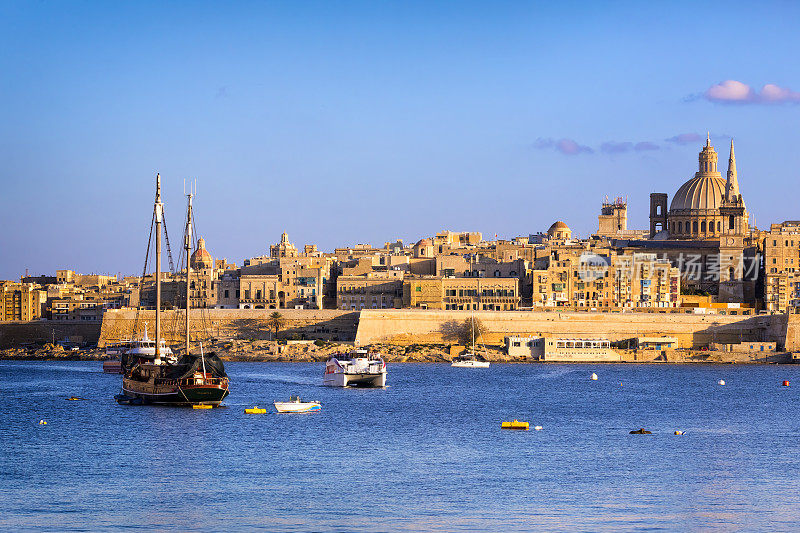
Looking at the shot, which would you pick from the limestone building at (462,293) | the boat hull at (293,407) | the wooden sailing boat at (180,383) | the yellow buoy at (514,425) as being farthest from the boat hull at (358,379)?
the limestone building at (462,293)

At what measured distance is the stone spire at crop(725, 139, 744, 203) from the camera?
111m

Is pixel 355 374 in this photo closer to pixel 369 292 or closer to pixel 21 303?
pixel 369 292

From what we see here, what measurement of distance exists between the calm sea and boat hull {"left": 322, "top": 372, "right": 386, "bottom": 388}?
267 cm

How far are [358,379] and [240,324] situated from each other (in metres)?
34.2

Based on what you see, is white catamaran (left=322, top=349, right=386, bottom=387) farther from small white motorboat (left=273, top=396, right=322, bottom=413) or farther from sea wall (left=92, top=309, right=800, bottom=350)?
sea wall (left=92, top=309, right=800, bottom=350)

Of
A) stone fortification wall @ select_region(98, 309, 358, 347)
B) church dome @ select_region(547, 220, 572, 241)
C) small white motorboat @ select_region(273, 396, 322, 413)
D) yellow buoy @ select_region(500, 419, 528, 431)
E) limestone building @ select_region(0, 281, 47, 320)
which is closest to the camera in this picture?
yellow buoy @ select_region(500, 419, 528, 431)

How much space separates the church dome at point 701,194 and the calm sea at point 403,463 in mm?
65422

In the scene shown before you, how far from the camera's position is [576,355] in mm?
74938

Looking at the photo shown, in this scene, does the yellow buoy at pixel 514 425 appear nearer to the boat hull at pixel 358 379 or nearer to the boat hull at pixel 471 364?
the boat hull at pixel 358 379

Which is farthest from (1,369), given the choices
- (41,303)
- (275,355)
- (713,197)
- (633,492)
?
(713,197)

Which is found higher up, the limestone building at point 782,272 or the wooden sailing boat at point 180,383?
the limestone building at point 782,272

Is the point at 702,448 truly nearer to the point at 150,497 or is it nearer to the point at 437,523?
the point at 437,523

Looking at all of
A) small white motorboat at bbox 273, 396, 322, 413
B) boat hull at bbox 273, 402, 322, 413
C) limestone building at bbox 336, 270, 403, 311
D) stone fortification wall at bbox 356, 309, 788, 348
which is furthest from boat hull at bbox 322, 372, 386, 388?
limestone building at bbox 336, 270, 403, 311

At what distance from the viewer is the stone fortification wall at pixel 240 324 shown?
3221 inches
